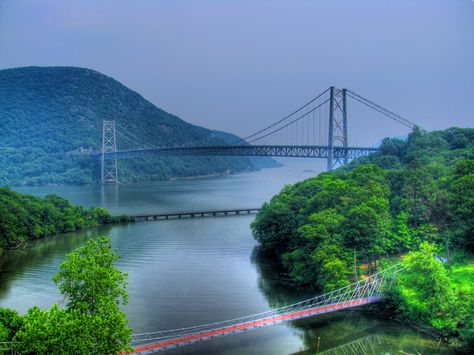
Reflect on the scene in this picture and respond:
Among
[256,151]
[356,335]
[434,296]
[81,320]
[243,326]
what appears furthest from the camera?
[256,151]

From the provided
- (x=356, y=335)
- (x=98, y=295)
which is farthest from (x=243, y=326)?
(x=98, y=295)

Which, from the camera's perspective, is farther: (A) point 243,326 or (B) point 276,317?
(B) point 276,317

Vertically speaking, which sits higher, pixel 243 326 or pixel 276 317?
pixel 276 317

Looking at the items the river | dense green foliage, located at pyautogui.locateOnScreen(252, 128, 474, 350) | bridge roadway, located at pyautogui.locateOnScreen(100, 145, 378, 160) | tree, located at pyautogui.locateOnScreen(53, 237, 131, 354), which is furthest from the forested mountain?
tree, located at pyautogui.locateOnScreen(53, 237, 131, 354)

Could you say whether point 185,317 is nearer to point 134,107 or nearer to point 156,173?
point 156,173

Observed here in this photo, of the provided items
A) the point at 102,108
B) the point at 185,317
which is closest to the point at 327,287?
the point at 185,317

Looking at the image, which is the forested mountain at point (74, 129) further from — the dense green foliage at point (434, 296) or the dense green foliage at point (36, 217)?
the dense green foliage at point (434, 296)

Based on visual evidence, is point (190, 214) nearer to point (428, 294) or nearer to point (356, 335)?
point (356, 335)

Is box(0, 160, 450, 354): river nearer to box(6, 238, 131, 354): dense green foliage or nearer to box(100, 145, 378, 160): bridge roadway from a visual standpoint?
box(6, 238, 131, 354): dense green foliage
